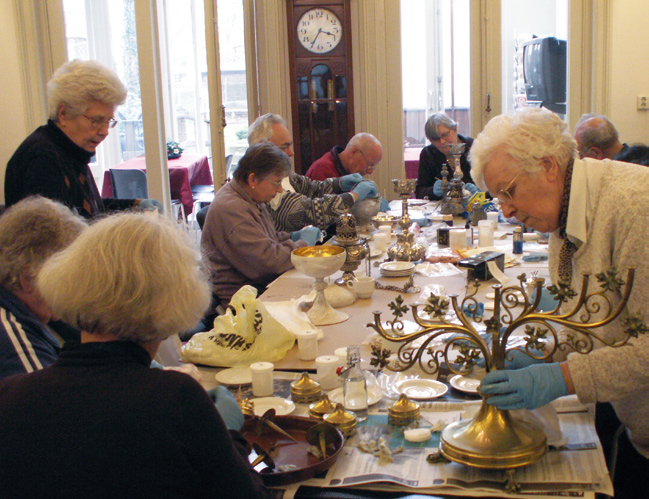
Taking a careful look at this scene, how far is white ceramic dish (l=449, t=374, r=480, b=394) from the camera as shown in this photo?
5.09 ft

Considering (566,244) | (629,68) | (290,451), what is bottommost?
(290,451)

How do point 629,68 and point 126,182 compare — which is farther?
point 629,68

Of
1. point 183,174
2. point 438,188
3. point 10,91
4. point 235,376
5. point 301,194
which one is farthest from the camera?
point 183,174

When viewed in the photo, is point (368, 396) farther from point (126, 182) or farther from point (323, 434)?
point (126, 182)

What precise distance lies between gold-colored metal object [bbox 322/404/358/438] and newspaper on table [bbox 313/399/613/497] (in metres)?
0.03

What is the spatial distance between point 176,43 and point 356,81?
2074 millimetres

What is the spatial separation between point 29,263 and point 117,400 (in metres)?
0.65

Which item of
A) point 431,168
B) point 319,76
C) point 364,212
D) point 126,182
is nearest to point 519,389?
point 364,212

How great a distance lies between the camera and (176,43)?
6.73 meters

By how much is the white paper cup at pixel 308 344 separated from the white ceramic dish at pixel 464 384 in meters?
0.41

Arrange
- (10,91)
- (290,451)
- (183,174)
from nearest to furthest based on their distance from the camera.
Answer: (290,451), (10,91), (183,174)

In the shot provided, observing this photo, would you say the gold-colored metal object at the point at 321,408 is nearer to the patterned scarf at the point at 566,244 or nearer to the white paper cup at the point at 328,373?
the white paper cup at the point at 328,373

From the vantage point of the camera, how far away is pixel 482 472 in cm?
122

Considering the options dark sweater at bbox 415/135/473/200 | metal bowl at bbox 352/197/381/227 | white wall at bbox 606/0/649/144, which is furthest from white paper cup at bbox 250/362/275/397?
white wall at bbox 606/0/649/144
